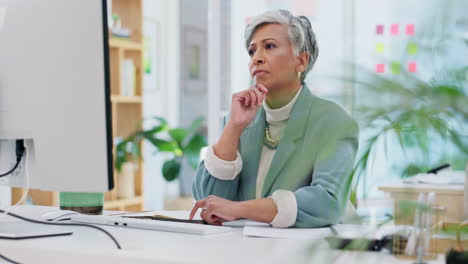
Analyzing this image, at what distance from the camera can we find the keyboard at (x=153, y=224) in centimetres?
137

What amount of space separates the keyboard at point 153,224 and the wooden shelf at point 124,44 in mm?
2826

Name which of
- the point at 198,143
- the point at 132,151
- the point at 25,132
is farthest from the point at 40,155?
the point at 198,143

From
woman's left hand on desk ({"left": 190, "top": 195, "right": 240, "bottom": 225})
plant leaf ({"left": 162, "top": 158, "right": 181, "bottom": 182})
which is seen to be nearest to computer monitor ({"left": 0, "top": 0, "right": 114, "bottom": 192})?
woman's left hand on desk ({"left": 190, "top": 195, "right": 240, "bottom": 225})

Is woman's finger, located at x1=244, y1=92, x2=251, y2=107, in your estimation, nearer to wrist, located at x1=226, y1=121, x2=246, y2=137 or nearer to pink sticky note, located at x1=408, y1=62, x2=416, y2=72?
wrist, located at x1=226, y1=121, x2=246, y2=137

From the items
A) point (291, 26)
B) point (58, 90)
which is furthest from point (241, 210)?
point (291, 26)

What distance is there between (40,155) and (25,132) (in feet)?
0.23

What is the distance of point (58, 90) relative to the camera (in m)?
1.26

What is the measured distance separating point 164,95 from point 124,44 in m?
1.23

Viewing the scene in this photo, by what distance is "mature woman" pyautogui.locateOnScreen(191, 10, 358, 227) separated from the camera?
4.98 feet

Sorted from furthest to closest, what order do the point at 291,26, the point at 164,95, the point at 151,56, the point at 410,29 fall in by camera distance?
1. the point at 164,95
2. the point at 151,56
3. the point at 291,26
4. the point at 410,29

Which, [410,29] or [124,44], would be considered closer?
[410,29]

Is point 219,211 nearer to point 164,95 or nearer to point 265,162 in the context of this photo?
point 265,162

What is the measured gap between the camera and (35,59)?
1.30 meters

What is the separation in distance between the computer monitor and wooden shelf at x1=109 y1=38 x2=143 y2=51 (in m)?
2.92
